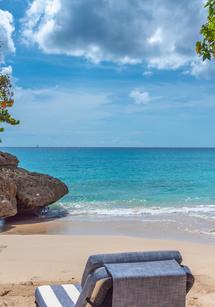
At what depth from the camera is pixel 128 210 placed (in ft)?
58.2

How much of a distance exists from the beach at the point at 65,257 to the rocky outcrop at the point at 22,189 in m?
1.31

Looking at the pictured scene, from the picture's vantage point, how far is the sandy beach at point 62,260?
6426mm

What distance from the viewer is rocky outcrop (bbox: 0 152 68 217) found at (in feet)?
46.1

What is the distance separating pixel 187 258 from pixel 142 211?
27.8ft

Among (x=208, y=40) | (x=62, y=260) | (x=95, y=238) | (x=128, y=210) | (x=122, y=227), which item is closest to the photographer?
(x=208, y=40)

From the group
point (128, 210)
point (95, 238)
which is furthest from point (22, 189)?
point (95, 238)

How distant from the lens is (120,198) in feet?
74.7

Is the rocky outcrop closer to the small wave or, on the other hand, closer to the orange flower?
the small wave

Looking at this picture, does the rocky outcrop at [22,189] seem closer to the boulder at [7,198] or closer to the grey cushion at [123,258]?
the boulder at [7,198]

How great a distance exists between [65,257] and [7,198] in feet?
19.4

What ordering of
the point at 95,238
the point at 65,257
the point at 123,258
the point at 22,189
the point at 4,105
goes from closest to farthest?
1. the point at 123,258
2. the point at 65,257
3. the point at 95,238
4. the point at 4,105
5. the point at 22,189

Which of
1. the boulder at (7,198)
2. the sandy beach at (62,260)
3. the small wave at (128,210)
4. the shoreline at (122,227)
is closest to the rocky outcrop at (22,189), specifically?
the boulder at (7,198)

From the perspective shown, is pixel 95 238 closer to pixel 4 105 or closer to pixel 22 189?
pixel 22 189

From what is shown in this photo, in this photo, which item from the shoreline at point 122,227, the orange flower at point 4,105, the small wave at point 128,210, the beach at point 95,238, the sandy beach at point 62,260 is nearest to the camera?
the sandy beach at point 62,260
